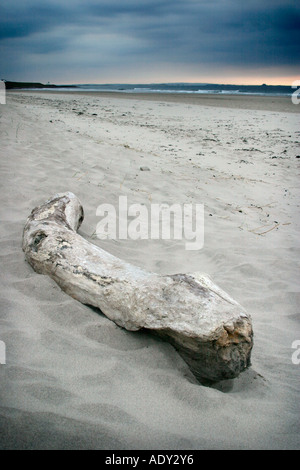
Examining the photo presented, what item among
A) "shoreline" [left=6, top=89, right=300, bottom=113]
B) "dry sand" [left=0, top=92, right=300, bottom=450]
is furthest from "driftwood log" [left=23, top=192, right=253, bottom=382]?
"shoreline" [left=6, top=89, right=300, bottom=113]

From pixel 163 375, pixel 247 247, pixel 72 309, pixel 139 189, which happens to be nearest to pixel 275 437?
pixel 163 375

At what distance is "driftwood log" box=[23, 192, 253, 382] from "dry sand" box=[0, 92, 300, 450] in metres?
0.10

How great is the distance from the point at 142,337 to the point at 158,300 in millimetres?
296

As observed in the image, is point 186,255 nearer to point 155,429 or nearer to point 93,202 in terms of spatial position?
point 93,202

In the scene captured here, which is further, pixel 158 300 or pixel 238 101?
pixel 238 101

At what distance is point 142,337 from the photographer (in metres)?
2.02

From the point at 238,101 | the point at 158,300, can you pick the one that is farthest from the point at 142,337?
the point at 238,101

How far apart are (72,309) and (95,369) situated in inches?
21.4

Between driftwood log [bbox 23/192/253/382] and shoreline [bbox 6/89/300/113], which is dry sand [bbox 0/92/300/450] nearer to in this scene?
driftwood log [bbox 23/192/253/382]

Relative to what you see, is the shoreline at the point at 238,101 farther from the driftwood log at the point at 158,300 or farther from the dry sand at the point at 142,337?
the driftwood log at the point at 158,300

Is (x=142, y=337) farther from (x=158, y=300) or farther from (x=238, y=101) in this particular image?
(x=238, y=101)

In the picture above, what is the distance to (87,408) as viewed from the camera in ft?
4.95

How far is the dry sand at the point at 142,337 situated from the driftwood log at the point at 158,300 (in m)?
0.10

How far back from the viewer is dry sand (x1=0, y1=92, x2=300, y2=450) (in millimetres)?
1456
